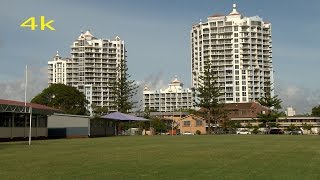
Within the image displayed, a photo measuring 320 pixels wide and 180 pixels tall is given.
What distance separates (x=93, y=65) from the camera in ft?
584

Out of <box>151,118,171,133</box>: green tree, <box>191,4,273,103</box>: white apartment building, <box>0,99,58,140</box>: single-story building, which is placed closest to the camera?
<box>0,99,58,140</box>: single-story building

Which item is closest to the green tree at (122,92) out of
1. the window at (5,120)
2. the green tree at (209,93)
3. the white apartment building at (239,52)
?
the green tree at (209,93)

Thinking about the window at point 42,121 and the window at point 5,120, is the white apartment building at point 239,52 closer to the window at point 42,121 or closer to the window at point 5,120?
the window at point 42,121

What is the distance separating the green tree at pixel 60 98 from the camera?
4355 inches

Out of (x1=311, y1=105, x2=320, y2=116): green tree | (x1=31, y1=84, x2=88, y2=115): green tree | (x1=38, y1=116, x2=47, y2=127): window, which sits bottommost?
(x1=38, y1=116, x2=47, y2=127): window

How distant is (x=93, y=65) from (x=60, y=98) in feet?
224

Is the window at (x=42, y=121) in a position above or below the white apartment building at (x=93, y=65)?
below

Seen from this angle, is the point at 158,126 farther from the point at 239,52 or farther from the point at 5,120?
the point at 5,120

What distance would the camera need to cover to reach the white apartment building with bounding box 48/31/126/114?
174m

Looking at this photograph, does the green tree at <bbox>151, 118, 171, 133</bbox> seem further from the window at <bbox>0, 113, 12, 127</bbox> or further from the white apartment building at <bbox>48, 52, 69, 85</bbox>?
the white apartment building at <bbox>48, 52, 69, 85</bbox>

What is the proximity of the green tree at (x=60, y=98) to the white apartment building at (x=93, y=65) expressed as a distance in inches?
2331

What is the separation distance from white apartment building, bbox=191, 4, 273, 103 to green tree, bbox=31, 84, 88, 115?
67110mm

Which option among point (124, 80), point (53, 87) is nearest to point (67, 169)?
point (124, 80)

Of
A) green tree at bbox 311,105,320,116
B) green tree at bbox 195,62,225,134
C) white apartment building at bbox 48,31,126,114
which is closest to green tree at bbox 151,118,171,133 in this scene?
green tree at bbox 195,62,225,134
